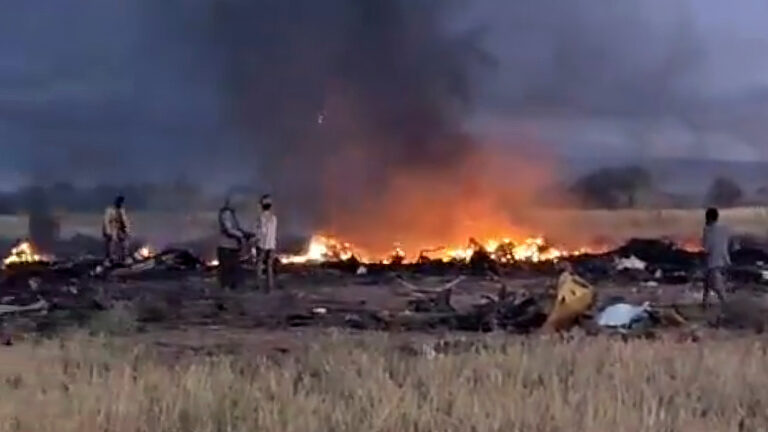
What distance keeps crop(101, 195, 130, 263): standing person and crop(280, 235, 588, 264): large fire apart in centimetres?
334

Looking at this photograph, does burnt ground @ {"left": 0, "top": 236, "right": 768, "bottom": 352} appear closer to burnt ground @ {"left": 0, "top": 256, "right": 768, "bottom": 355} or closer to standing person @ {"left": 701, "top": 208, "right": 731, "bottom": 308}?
burnt ground @ {"left": 0, "top": 256, "right": 768, "bottom": 355}

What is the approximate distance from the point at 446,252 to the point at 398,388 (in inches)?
808

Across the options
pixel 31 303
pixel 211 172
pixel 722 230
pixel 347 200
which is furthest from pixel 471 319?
pixel 211 172

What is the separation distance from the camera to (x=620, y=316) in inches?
659

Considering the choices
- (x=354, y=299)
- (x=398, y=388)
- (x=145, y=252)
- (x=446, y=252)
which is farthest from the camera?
(x=446, y=252)

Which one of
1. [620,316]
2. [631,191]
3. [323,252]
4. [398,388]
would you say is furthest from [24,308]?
[631,191]

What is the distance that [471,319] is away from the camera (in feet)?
56.5

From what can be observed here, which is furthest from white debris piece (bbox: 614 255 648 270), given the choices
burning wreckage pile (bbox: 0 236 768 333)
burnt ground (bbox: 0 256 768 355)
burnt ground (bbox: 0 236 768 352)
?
burnt ground (bbox: 0 256 768 355)

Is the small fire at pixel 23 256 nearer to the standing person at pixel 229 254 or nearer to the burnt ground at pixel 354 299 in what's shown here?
the burnt ground at pixel 354 299

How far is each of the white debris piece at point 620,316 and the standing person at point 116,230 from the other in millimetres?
10969

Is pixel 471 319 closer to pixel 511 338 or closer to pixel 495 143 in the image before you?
pixel 511 338

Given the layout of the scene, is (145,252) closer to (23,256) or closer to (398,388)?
(23,256)

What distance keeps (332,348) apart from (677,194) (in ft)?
86.9

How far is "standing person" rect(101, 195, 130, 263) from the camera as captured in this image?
25.2 metres
